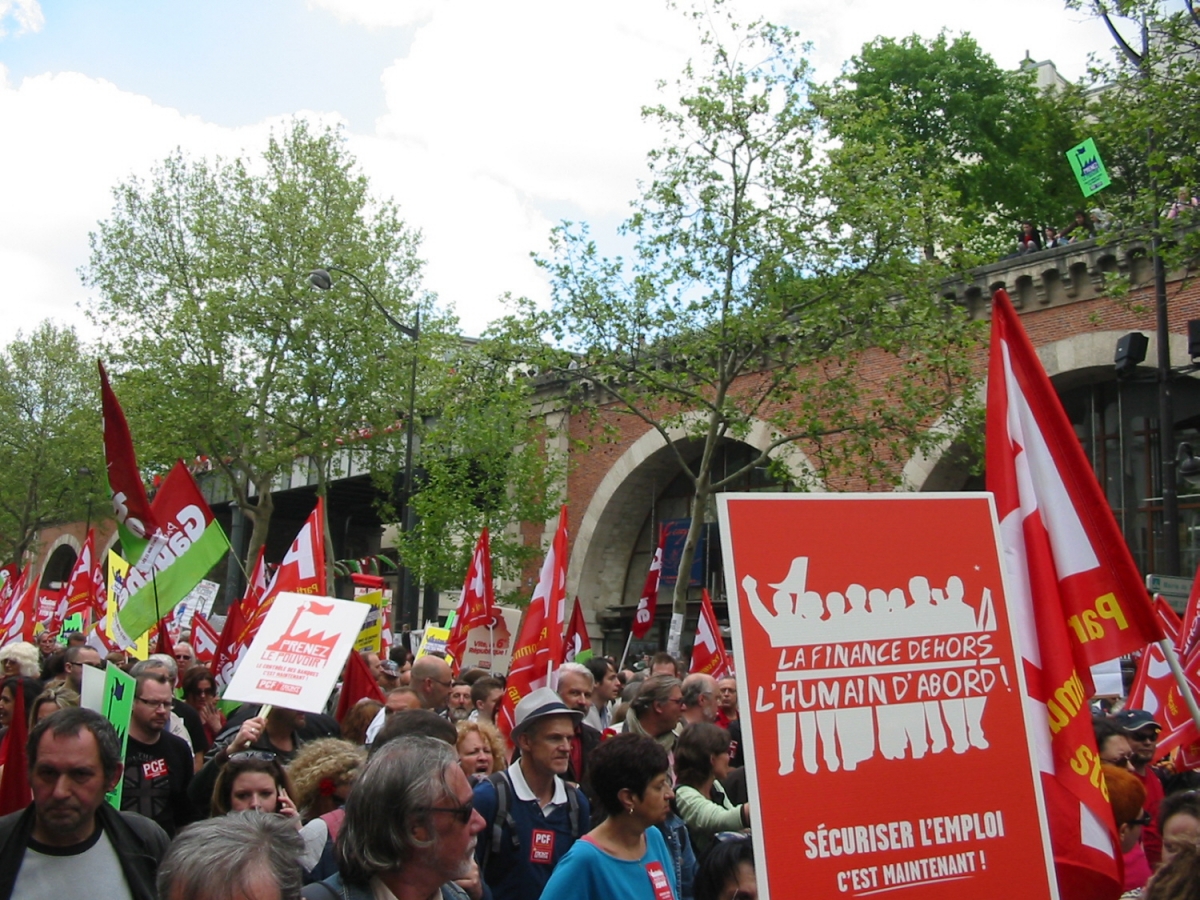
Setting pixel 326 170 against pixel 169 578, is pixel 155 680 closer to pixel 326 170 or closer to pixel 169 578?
pixel 169 578

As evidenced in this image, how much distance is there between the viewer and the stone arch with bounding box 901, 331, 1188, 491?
2050 centimetres

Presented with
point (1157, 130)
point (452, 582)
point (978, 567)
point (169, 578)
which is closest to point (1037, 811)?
point (978, 567)

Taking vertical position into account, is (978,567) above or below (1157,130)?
below

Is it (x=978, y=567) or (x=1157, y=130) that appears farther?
(x=1157, y=130)

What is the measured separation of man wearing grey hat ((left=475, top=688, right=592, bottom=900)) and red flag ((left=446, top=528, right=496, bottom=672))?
766cm

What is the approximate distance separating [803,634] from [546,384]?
93.9 feet

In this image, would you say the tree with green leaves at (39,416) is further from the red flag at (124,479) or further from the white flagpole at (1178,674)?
the white flagpole at (1178,674)

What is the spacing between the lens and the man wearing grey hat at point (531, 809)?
470 centimetres

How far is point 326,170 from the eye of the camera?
104 ft

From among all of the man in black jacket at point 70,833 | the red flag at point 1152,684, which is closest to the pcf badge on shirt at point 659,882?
the man in black jacket at point 70,833

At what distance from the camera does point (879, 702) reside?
320cm

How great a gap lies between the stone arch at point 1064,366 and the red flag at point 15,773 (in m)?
17.0

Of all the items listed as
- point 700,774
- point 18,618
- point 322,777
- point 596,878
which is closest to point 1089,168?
point 700,774

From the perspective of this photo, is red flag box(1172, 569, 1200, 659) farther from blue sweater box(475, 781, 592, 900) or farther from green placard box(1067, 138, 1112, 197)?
green placard box(1067, 138, 1112, 197)
